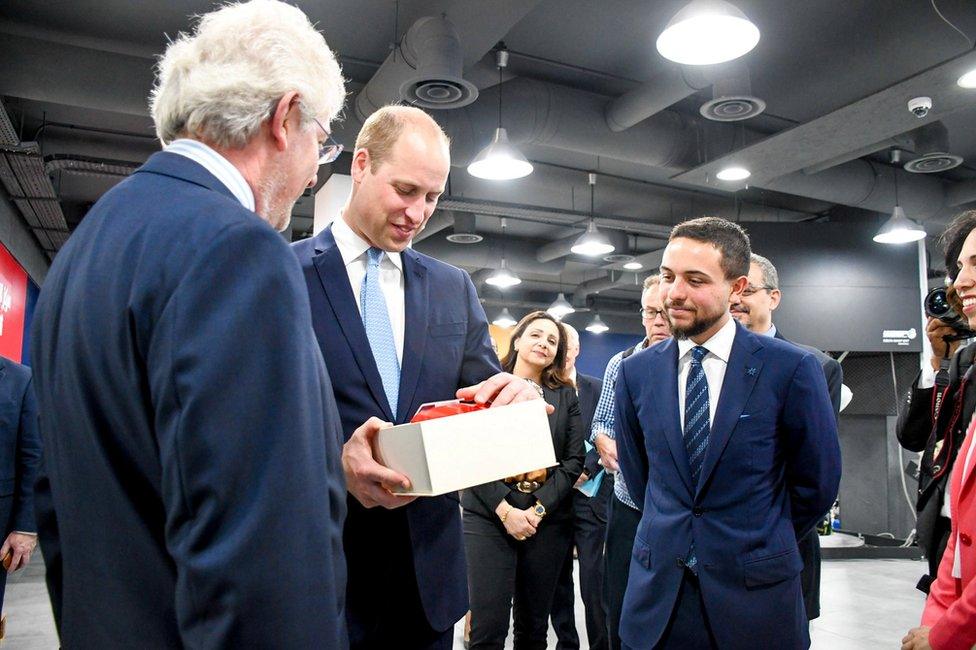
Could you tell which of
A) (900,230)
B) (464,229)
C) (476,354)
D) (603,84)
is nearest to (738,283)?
(476,354)

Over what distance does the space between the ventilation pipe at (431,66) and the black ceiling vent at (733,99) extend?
1724mm

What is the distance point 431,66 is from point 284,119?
355 cm

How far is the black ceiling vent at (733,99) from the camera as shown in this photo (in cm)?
500

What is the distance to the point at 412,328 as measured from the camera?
58.6 inches

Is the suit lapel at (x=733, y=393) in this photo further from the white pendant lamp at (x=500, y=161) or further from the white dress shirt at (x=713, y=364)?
the white pendant lamp at (x=500, y=161)

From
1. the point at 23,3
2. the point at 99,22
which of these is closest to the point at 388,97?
the point at 99,22

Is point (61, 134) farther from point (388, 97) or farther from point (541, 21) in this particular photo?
point (541, 21)

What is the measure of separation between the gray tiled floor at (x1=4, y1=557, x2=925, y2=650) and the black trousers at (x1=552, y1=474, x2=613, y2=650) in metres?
0.67

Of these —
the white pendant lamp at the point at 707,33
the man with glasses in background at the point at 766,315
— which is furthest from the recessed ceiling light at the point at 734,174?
the man with glasses in background at the point at 766,315

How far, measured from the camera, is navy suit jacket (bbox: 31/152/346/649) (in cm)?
75

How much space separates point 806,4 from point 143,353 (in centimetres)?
565

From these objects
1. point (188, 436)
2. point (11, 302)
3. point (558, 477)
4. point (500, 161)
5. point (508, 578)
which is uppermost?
point (500, 161)

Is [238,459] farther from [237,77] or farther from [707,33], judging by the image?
[707,33]

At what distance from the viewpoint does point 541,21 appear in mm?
5504
